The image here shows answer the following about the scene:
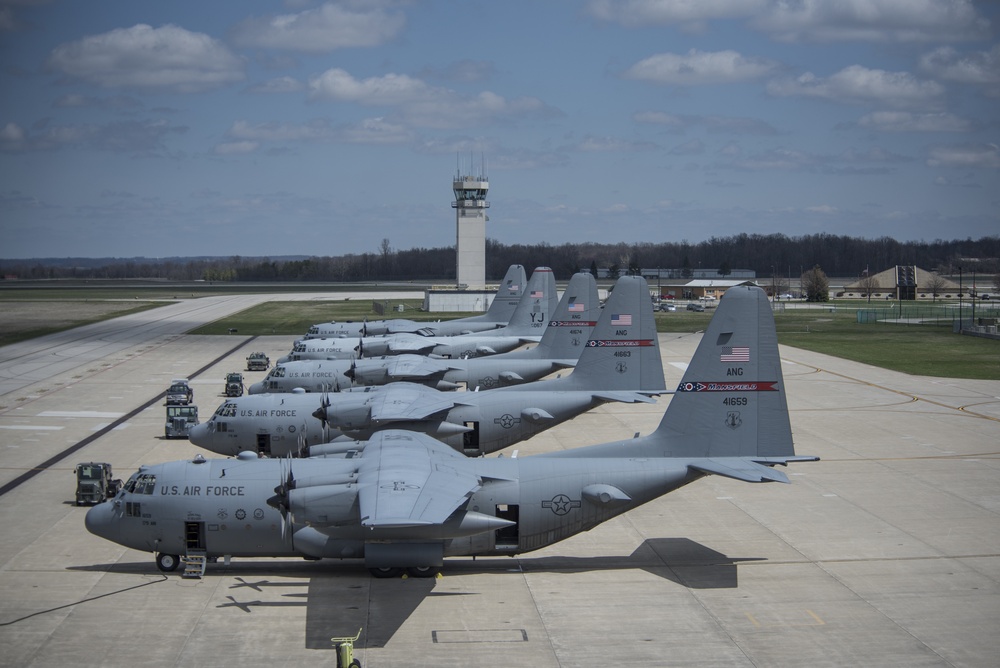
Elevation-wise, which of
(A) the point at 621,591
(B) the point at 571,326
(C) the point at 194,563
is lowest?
(A) the point at 621,591

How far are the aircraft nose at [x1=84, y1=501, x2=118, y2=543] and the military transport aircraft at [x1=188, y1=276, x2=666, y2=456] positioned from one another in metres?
9.34

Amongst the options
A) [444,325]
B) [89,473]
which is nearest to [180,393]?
[89,473]

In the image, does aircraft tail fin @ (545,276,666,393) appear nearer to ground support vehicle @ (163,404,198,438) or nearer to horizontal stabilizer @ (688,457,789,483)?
horizontal stabilizer @ (688,457,789,483)

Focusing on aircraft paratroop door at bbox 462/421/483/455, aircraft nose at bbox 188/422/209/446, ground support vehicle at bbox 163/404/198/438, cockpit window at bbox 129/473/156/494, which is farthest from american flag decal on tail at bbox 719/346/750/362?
ground support vehicle at bbox 163/404/198/438

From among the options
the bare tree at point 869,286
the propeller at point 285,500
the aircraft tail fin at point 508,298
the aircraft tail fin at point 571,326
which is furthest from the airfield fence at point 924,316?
the propeller at point 285,500

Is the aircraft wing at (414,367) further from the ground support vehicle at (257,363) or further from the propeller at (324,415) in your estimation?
the ground support vehicle at (257,363)

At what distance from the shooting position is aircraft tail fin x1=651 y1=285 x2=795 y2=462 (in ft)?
93.7

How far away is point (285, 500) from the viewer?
25.5m

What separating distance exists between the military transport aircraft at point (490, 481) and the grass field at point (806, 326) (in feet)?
161

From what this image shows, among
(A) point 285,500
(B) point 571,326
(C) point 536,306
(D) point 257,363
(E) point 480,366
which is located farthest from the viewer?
(D) point 257,363

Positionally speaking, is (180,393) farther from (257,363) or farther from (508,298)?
(508,298)

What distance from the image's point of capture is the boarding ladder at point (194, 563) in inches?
1082

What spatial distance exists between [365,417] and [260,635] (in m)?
13.7

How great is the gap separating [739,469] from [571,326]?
976 inches
